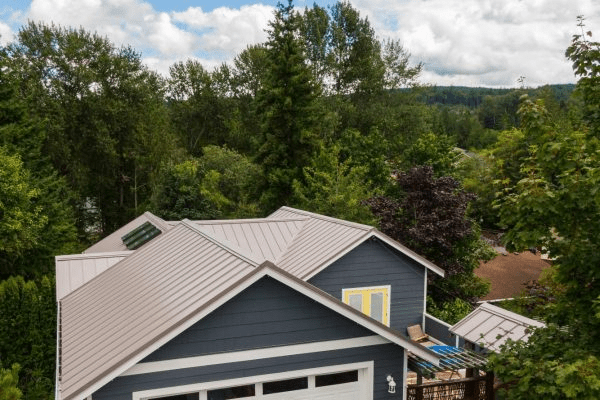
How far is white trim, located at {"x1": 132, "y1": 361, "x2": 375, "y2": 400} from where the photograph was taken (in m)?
8.12

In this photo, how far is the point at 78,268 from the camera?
49.2 feet

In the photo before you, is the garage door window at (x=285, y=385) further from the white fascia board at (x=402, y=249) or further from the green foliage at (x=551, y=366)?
the white fascia board at (x=402, y=249)

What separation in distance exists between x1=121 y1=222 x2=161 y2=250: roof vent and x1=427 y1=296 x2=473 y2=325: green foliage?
10967mm

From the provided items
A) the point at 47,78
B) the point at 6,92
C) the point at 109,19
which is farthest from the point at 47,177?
the point at 109,19

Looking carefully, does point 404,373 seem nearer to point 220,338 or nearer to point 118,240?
point 220,338

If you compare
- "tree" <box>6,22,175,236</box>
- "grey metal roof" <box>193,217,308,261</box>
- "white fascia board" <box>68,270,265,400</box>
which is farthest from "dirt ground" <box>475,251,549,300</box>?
"tree" <box>6,22,175,236</box>

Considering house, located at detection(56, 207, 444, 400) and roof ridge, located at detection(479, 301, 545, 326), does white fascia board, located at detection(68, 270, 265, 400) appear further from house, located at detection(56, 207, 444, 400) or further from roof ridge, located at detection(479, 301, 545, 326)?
roof ridge, located at detection(479, 301, 545, 326)

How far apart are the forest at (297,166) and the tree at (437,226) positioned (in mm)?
81

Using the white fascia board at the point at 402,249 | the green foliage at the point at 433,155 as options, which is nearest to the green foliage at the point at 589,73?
the white fascia board at the point at 402,249

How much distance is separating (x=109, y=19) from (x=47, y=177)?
1232 cm

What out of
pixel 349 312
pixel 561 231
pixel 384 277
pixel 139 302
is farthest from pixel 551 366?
pixel 384 277

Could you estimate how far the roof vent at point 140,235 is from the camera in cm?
1737

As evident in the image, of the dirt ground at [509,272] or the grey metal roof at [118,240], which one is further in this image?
the dirt ground at [509,272]

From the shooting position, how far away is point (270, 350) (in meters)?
8.70
